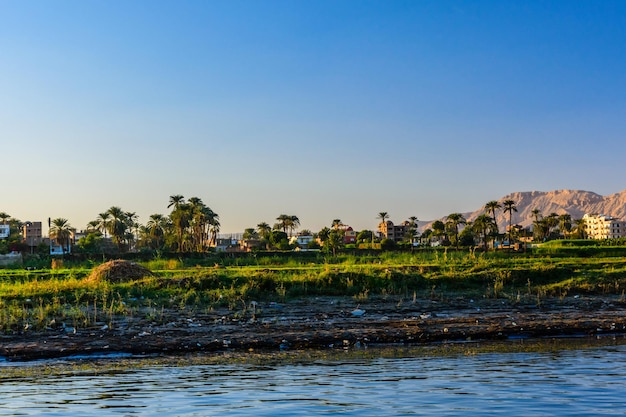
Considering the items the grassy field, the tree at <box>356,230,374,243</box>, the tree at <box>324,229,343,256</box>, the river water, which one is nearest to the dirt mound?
the grassy field

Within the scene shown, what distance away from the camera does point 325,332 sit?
64.3 feet

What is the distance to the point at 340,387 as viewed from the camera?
40.0 feet

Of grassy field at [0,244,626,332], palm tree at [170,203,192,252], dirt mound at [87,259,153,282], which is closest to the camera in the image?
grassy field at [0,244,626,332]

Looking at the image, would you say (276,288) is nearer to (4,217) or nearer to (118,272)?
(118,272)

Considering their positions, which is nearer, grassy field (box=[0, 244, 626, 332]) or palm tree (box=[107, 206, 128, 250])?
grassy field (box=[0, 244, 626, 332])

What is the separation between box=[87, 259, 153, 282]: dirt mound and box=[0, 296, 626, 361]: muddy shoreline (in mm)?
10166

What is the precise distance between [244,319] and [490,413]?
44.5 feet

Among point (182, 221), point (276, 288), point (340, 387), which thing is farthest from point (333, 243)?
point (340, 387)

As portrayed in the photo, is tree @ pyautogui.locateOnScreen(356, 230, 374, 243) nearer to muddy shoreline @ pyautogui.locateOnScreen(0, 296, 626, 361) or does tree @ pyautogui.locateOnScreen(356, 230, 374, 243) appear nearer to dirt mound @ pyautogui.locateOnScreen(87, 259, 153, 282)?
dirt mound @ pyautogui.locateOnScreen(87, 259, 153, 282)

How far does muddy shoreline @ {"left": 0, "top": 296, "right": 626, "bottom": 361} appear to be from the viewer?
17.9m

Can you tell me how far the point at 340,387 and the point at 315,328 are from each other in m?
8.47

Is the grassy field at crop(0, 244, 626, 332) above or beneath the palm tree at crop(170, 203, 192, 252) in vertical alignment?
beneath

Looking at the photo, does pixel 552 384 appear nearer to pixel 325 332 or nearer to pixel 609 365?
pixel 609 365

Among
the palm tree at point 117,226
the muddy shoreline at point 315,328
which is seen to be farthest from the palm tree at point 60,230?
the muddy shoreline at point 315,328
